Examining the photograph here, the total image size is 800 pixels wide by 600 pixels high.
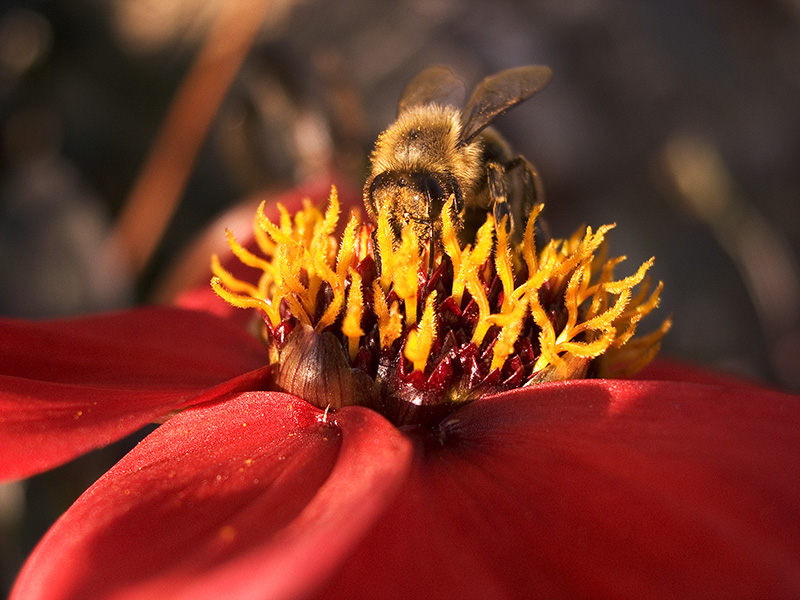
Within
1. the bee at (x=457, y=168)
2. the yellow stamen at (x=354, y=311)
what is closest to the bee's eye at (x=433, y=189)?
the bee at (x=457, y=168)

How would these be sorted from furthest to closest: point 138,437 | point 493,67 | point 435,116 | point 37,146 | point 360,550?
point 493,67, point 37,146, point 138,437, point 435,116, point 360,550

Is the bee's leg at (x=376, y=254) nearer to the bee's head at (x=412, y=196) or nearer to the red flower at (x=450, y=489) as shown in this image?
the bee's head at (x=412, y=196)

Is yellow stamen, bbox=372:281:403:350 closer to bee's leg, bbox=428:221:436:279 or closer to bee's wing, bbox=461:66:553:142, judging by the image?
bee's leg, bbox=428:221:436:279

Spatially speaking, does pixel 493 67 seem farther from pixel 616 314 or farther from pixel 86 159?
pixel 616 314

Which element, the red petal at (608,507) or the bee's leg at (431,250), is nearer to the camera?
the red petal at (608,507)

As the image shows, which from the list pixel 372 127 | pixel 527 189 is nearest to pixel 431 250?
pixel 527 189

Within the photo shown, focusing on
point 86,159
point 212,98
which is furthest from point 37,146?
point 212,98
